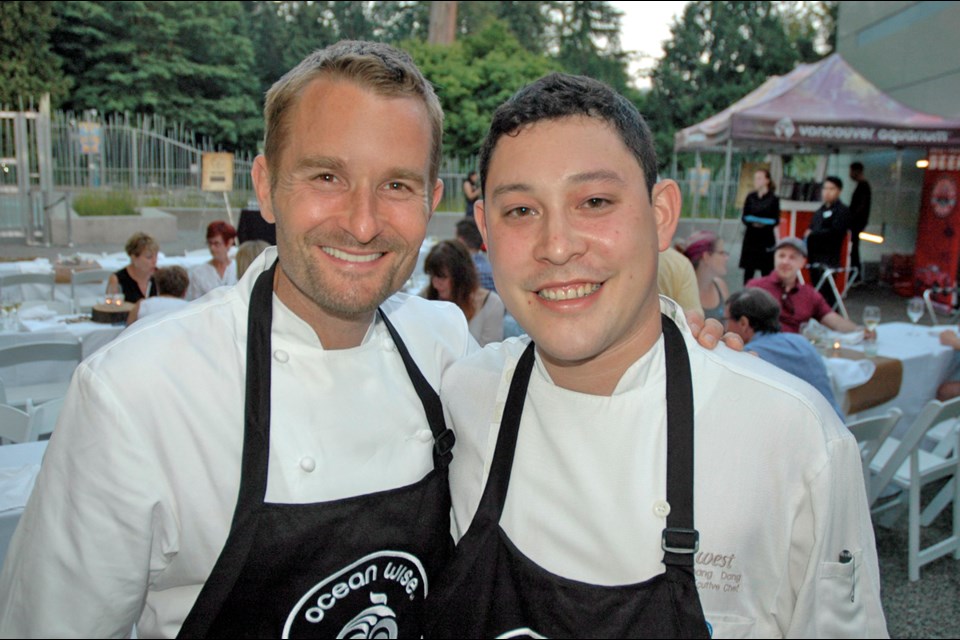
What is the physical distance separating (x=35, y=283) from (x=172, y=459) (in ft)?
23.9

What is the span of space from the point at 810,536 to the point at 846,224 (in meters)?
10.8

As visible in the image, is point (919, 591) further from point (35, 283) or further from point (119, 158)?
point (119, 158)

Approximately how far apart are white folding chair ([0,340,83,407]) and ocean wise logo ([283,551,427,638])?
145 inches

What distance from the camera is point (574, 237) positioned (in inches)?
59.1

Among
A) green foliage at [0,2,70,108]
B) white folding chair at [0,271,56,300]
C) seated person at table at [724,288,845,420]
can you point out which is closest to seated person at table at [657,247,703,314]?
seated person at table at [724,288,845,420]

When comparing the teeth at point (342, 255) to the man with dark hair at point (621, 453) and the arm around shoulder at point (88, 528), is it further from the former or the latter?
the arm around shoulder at point (88, 528)

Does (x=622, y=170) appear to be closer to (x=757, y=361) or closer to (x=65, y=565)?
(x=757, y=361)

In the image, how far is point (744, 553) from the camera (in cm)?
142

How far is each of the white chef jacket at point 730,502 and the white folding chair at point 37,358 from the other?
4064 millimetres

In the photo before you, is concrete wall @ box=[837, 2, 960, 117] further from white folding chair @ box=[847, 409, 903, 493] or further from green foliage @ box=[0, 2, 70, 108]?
green foliage @ box=[0, 2, 70, 108]

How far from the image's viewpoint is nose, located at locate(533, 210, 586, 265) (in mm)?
1483

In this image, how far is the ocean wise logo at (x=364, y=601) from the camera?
5.08 feet

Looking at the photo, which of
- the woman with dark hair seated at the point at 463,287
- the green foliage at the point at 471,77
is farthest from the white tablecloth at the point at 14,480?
the green foliage at the point at 471,77

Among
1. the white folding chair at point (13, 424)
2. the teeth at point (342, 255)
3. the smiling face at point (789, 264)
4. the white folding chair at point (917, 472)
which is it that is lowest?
the white folding chair at point (917, 472)
